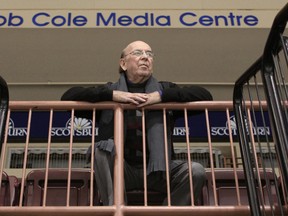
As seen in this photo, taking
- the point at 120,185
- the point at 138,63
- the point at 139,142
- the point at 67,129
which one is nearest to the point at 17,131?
the point at 67,129

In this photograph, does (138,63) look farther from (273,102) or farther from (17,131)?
(17,131)

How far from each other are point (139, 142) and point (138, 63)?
51cm

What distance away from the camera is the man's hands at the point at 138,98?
243cm

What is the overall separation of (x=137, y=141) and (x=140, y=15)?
2.74 m

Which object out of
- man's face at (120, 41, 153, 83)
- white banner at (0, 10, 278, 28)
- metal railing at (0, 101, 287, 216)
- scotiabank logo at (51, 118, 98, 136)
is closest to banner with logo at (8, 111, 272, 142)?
scotiabank logo at (51, 118, 98, 136)

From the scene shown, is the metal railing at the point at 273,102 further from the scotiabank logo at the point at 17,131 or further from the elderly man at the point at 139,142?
the scotiabank logo at the point at 17,131

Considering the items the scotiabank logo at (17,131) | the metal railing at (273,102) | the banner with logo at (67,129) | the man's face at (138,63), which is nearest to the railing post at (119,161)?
the man's face at (138,63)

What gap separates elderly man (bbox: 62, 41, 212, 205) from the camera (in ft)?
7.61

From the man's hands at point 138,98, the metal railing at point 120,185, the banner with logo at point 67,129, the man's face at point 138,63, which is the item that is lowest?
the metal railing at point 120,185

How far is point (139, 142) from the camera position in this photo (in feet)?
8.11

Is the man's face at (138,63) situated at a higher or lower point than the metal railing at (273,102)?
higher

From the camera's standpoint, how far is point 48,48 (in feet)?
15.7

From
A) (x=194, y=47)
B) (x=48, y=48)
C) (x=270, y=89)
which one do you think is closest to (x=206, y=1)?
(x=194, y=47)

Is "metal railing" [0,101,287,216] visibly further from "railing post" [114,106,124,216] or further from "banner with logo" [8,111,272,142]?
"banner with logo" [8,111,272,142]
